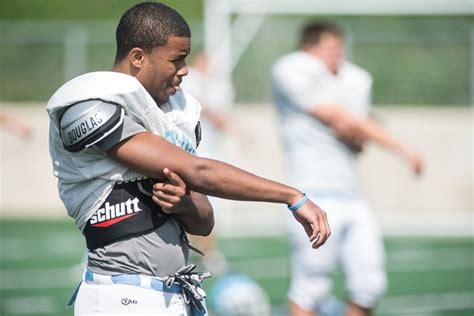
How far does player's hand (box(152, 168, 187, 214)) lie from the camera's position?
3.89 m

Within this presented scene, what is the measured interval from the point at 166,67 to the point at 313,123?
350 cm

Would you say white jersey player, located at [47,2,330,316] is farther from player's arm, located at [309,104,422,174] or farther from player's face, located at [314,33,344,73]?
player's face, located at [314,33,344,73]

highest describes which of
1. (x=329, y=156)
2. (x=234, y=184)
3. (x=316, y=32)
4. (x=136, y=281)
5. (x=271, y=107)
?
(x=271, y=107)

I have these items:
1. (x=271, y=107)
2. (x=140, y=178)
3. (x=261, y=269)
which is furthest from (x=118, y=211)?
(x=271, y=107)

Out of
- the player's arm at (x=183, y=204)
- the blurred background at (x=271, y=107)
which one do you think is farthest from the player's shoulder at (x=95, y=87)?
the blurred background at (x=271, y=107)

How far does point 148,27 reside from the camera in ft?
13.1

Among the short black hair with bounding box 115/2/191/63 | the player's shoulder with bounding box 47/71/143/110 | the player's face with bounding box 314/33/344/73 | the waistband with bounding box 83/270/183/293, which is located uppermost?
the player's face with bounding box 314/33/344/73

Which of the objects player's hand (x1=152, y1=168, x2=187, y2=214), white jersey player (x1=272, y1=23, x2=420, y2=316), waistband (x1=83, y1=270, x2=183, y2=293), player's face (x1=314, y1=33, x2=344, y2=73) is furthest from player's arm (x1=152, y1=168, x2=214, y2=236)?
player's face (x1=314, y1=33, x2=344, y2=73)

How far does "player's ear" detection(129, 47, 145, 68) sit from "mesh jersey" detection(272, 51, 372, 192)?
3389 millimetres

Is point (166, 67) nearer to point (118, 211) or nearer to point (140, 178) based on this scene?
point (140, 178)

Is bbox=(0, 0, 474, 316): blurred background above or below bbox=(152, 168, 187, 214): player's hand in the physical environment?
above

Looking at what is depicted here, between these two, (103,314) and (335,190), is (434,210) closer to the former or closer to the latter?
(335,190)

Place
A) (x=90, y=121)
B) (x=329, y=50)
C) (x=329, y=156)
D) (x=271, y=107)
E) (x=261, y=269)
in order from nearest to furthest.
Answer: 1. (x=90, y=121)
2. (x=329, y=156)
3. (x=329, y=50)
4. (x=261, y=269)
5. (x=271, y=107)

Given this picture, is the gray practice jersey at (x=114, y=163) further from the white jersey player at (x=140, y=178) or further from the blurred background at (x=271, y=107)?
the blurred background at (x=271, y=107)
